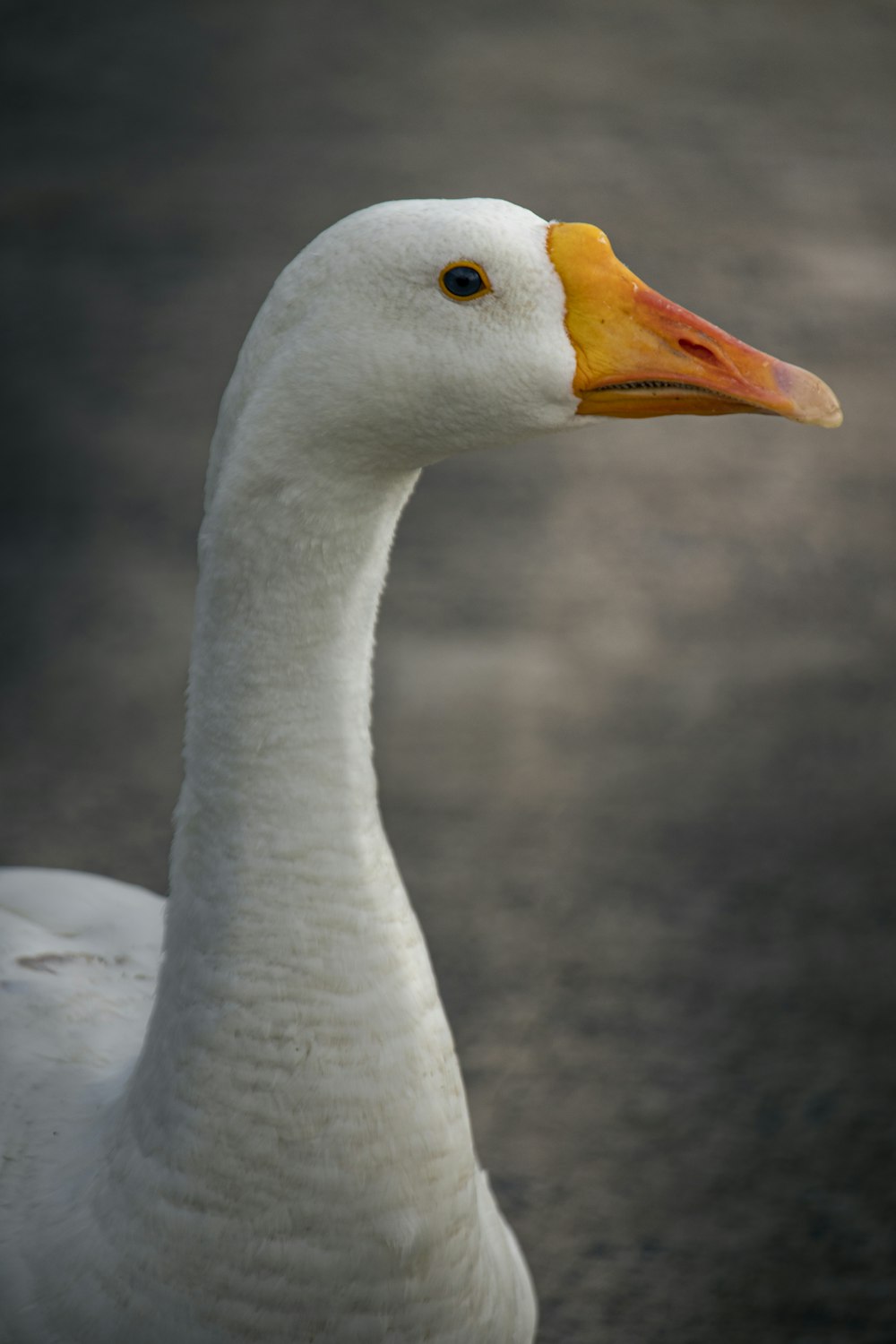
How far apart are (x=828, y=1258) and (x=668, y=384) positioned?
195cm

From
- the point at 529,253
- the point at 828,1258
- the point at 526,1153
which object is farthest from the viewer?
the point at 526,1153

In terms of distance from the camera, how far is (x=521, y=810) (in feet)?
12.6

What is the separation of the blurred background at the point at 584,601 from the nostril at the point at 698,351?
190 cm

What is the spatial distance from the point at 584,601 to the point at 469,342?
3.13 metres

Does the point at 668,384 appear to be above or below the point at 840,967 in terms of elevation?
above

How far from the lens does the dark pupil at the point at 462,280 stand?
4.59 ft

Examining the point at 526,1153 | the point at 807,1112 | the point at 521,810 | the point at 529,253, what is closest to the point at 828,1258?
the point at 807,1112

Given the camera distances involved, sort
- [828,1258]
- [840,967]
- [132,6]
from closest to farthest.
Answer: [828,1258]
[840,967]
[132,6]

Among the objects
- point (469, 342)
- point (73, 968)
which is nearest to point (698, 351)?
point (469, 342)

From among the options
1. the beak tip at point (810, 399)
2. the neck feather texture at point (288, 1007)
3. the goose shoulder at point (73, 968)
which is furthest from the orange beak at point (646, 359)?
the goose shoulder at point (73, 968)

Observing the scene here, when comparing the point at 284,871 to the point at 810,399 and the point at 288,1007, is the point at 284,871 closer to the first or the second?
the point at 288,1007

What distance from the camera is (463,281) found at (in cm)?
140

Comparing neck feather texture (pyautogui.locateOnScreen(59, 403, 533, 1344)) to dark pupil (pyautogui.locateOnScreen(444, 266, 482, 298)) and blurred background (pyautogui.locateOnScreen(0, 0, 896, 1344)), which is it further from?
blurred background (pyautogui.locateOnScreen(0, 0, 896, 1344))

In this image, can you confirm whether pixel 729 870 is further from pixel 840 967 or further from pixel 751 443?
pixel 751 443
